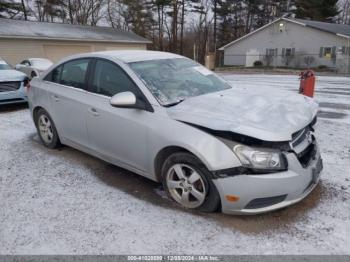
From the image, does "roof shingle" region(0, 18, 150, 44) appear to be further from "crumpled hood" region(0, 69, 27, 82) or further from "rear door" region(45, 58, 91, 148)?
"rear door" region(45, 58, 91, 148)

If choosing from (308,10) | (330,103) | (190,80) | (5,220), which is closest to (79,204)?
(5,220)

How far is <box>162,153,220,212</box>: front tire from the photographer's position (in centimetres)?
290

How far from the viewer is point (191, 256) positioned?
249 cm

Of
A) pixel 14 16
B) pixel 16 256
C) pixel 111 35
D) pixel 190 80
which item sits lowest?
pixel 16 256

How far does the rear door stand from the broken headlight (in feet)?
6.85

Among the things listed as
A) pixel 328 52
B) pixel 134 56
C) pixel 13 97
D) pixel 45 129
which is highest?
pixel 328 52

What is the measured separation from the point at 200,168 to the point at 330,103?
7330 mm

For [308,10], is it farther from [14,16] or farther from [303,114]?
[303,114]

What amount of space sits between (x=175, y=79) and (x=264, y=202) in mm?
1788

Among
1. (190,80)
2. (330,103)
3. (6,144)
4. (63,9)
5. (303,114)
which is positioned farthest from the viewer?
(63,9)

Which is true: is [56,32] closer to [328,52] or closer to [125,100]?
[125,100]

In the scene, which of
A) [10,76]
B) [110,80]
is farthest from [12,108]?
[110,80]

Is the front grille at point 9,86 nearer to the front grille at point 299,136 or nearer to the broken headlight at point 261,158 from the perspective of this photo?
the broken headlight at point 261,158

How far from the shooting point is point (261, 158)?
2.70 metres
